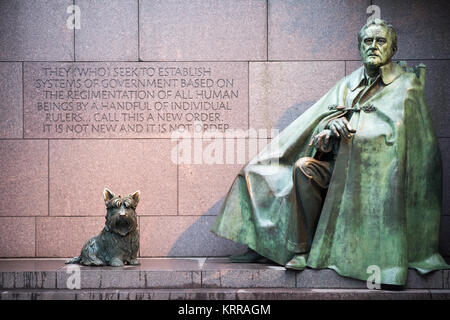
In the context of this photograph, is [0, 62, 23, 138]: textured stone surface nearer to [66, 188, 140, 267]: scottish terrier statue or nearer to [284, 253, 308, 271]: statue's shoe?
[66, 188, 140, 267]: scottish terrier statue

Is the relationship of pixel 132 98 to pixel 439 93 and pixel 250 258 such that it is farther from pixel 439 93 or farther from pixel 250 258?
pixel 439 93

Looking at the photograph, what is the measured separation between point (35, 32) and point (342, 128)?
409 centimetres

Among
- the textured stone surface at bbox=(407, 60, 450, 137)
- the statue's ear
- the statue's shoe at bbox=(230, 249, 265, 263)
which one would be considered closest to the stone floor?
the statue's shoe at bbox=(230, 249, 265, 263)

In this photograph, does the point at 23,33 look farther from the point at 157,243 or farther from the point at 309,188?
the point at 309,188

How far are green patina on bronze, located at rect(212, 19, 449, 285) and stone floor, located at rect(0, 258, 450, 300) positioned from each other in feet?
0.46

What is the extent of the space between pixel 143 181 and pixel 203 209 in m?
0.80

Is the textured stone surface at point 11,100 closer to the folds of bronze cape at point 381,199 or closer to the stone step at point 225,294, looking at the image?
the stone step at point 225,294

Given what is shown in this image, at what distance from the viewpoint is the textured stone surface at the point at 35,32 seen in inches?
295

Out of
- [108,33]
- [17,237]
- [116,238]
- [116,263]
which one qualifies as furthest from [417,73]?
[17,237]

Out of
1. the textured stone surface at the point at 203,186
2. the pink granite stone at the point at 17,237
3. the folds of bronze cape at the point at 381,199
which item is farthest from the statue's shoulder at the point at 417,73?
the pink granite stone at the point at 17,237

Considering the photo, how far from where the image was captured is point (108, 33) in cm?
753

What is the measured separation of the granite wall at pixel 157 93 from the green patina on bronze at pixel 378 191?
153 cm

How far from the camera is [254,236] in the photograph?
615 cm
